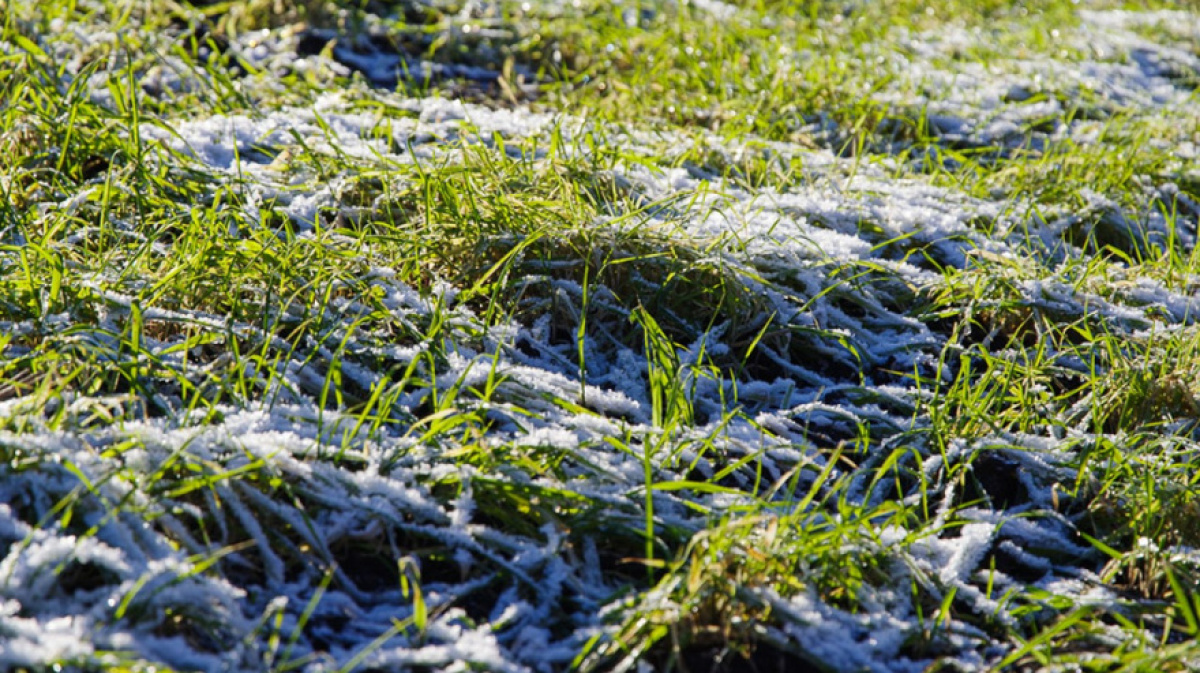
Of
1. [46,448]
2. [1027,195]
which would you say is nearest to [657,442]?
[46,448]

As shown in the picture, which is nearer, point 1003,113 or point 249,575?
point 249,575

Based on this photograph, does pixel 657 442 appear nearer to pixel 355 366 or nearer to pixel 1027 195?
pixel 355 366

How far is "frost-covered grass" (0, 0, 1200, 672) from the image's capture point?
4.88 feet

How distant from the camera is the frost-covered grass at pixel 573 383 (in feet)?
4.88

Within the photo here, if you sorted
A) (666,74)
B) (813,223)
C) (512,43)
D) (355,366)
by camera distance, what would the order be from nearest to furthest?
(355,366)
(813,223)
(666,74)
(512,43)

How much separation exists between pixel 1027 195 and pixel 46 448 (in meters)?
2.66

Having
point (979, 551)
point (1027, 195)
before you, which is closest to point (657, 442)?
point (979, 551)

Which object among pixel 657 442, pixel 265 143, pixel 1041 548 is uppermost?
pixel 265 143

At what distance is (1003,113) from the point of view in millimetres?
3764

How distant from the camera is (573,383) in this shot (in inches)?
79.4

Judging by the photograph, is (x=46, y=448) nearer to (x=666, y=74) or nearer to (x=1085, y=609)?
(x=1085, y=609)

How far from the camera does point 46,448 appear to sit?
1479 millimetres

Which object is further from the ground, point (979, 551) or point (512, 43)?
point (512, 43)

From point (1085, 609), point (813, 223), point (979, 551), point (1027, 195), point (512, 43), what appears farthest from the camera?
point (512, 43)
